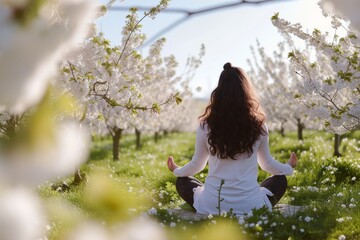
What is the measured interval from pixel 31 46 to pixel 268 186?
4552mm

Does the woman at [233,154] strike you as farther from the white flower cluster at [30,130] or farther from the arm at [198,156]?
the white flower cluster at [30,130]

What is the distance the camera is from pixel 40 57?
676 millimetres

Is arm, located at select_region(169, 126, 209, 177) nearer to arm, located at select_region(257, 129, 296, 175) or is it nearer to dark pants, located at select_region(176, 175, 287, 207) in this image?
dark pants, located at select_region(176, 175, 287, 207)

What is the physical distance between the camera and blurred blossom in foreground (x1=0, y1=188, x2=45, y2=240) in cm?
63

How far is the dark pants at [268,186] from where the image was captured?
4988 millimetres

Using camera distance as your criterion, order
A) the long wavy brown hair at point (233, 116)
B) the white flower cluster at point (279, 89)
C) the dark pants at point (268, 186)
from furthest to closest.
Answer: the white flower cluster at point (279, 89)
the dark pants at point (268, 186)
the long wavy brown hair at point (233, 116)

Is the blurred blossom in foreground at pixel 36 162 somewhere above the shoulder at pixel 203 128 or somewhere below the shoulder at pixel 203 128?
below

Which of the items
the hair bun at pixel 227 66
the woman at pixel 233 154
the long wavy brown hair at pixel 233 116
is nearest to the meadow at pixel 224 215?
the woman at pixel 233 154

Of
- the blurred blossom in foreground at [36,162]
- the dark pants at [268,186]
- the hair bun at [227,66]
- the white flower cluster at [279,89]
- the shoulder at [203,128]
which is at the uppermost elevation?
the white flower cluster at [279,89]

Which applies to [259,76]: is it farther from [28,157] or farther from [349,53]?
[28,157]

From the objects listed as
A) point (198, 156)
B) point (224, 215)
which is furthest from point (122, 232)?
point (198, 156)

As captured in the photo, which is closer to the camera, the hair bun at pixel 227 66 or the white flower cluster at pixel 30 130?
the white flower cluster at pixel 30 130

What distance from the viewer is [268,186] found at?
16.4 ft

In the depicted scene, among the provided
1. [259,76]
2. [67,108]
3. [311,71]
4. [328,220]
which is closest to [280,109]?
[259,76]
